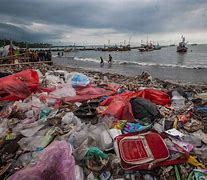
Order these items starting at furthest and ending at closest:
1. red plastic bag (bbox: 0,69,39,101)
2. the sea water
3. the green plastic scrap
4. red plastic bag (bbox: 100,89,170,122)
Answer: the sea water
red plastic bag (bbox: 0,69,39,101)
red plastic bag (bbox: 100,89,170,122)
the green plastic scrap

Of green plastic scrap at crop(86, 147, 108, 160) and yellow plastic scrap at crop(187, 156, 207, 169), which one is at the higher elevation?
green plastic scrap at crop(86, 147, 108, 160)

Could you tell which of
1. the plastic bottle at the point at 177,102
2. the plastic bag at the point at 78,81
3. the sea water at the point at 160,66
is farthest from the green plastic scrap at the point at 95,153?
the sea water at the point at 160,66

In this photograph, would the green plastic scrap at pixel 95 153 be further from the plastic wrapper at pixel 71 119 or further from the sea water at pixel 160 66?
the sea water at pixel 160 66

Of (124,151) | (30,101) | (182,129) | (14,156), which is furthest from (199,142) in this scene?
(30,101)

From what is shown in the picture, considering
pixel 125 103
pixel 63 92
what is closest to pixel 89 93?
pixel 63 92

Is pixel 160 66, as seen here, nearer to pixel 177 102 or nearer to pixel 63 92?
pixel 177 102

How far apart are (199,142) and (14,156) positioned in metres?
3.08

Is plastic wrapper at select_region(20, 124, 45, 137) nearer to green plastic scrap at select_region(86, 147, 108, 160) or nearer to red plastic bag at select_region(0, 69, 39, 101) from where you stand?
green plastic scrap at select_region(86, 147, 108, 160)

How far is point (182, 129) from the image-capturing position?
16.0 feet

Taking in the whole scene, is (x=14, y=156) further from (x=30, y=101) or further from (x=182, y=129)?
(x=182, y=129)

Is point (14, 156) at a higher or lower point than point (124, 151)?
lower

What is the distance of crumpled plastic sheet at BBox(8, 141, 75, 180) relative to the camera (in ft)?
10.5

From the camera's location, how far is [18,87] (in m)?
6.90

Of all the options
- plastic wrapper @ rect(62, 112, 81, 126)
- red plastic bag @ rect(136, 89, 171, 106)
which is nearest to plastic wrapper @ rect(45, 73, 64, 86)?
red plastic bag @ rect(136, 89, 171, 106)
